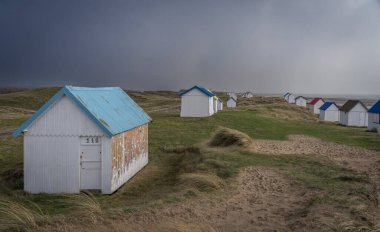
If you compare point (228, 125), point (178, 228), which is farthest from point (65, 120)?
point (228, 125)

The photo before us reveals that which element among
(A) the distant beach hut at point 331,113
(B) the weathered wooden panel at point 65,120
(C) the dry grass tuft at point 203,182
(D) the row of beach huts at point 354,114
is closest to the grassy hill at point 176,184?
(C) the dry grass tuft at point 203,182

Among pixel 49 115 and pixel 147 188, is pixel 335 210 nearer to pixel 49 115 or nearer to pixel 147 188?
pixel 147 188

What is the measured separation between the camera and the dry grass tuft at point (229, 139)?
22625 millimetres

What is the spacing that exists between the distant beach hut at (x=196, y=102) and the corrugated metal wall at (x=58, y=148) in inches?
1066

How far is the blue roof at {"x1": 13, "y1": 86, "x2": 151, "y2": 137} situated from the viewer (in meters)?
14.9

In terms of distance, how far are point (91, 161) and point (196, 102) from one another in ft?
89.5

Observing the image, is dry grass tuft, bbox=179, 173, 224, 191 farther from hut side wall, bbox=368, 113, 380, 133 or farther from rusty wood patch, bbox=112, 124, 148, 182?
hut side wall, bbox=368, 113, 380, 133

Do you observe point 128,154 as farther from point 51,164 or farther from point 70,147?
point 51,164

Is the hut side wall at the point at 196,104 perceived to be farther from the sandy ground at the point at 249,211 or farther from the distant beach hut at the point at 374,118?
the sandy ground at the point at 249,211

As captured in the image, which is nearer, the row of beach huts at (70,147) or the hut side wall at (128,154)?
the row of beach huts at (70,147)

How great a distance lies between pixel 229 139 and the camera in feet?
77.3

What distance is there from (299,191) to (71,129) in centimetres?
901

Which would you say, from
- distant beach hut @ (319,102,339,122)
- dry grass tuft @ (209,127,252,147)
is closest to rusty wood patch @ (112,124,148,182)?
dry grass tuft @ (209,127,252,147)

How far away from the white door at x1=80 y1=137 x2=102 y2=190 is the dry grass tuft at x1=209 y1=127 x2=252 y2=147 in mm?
9855
